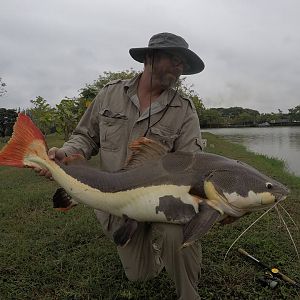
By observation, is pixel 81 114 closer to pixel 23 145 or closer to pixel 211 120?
pixel 23 145

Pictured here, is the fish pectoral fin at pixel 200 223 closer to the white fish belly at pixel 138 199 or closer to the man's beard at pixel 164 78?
the white fish belly at pixel 138 199

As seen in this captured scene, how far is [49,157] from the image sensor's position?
323 cm

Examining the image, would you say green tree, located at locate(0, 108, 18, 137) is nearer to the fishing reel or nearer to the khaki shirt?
the khaki shirt

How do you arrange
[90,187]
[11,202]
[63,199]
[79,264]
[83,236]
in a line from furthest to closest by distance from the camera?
[11,202]
[83,236]
[79,264]
[63,199]
[90,187]

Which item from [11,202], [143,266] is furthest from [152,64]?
[11,202]

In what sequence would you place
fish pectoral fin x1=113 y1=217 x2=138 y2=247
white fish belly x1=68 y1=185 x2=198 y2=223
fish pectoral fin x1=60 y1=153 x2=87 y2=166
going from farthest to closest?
1. fish pectoral fin x1=60 y1=153 x2=87 y2=166
2. fish pectoral fin x1=113 y1=217 x2=138 y2=247
3. white fish belly x1=68 y1=185 x2=198 y2=223

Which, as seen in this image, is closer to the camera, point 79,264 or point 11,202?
point 79,264

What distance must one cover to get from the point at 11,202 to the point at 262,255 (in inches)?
182

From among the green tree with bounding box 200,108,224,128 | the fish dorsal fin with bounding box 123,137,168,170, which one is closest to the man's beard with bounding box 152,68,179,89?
the fish dorsal fin with bounding box 123,137,168,170

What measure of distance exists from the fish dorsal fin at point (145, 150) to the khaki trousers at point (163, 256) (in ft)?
1.81

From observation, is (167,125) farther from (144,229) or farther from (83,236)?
(83,236)

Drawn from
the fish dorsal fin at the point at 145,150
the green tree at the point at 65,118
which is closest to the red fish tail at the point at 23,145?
the fish dorsal fin at the point at 145,150

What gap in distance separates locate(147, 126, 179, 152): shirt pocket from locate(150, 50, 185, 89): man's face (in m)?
0.43

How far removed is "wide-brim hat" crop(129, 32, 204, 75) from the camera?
11.5 feet
